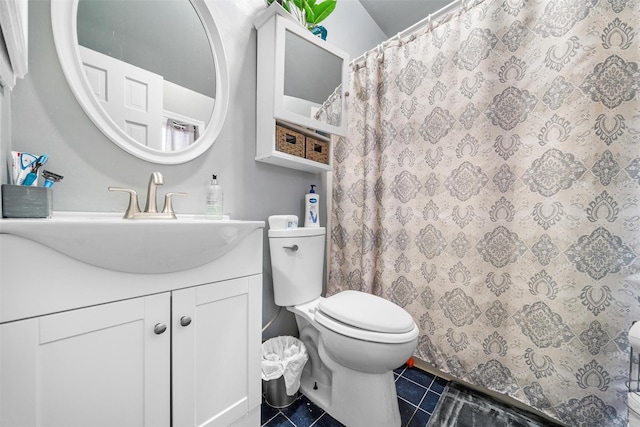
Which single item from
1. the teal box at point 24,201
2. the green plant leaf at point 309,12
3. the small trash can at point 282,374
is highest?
the green plant leaf at point 309,12

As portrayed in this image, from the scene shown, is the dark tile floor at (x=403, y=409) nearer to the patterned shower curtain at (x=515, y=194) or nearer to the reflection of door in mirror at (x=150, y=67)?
the patterned shower curtain at (x=515, y=194)

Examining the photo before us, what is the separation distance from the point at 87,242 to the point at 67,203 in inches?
15.2

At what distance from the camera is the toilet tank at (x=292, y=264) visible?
1.16 m

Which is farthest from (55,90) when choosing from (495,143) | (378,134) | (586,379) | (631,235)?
(586,379)

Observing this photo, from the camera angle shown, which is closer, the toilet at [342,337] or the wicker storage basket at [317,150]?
the toilet at [342,337]

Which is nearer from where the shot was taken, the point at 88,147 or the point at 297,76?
the point at 88,147

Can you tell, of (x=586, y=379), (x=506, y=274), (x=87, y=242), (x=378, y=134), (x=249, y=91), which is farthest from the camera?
(x=378, y=134)

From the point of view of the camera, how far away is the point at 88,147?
0.81 meters

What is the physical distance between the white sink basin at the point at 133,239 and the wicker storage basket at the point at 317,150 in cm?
68

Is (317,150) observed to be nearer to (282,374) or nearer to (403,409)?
(282,374)

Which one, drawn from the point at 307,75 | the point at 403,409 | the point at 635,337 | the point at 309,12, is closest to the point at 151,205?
the point at 307,75

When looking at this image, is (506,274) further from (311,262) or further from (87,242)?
(87,242)

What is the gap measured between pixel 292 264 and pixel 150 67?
3.20 ft

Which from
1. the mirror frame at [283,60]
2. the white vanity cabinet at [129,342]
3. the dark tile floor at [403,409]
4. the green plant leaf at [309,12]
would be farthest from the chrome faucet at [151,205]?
the green plant leaf at [309,12]
